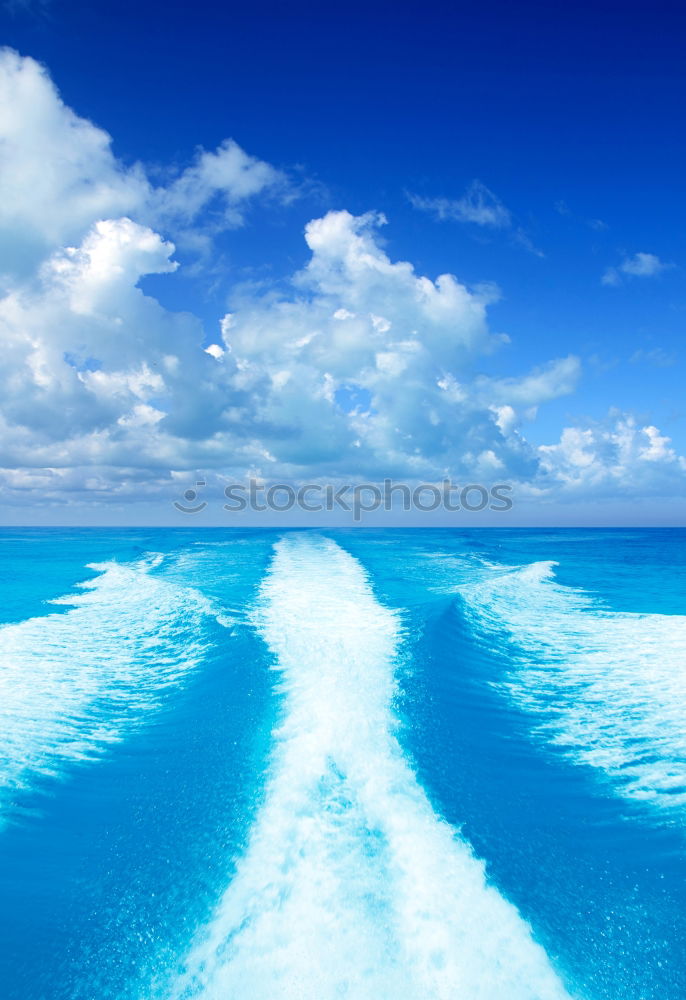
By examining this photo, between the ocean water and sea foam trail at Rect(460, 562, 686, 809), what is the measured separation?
0.21 feet

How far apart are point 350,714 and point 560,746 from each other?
291 cm

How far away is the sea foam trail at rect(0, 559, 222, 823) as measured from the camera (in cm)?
675

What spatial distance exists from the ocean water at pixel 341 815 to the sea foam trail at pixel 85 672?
59 millimetres

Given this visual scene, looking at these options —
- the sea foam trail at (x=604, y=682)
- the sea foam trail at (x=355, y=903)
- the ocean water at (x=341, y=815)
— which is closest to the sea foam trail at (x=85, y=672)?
the ocean water at (x=341, y=815)

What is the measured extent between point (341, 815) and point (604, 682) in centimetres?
628

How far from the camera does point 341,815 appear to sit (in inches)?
203

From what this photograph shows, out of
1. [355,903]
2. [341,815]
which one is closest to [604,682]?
[341,815]

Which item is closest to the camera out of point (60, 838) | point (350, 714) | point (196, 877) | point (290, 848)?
point (196, 877)

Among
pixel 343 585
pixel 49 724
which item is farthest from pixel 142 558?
pixel 49 724

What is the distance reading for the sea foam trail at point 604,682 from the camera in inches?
252

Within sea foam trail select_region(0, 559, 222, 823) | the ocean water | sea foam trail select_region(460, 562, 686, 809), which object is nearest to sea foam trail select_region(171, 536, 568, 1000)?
the ocean water

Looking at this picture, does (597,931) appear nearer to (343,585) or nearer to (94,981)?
(94,981)

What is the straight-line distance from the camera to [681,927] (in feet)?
12.8

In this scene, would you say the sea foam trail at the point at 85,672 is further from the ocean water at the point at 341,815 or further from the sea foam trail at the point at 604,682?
the sea foam trail at the point at 604,682
